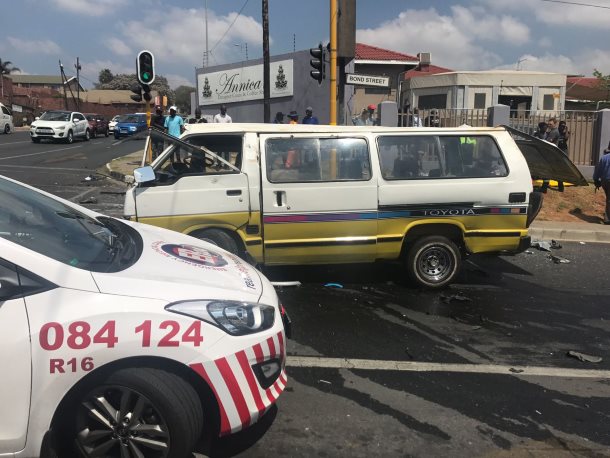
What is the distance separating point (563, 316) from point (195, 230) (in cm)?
404

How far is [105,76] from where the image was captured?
126688 mm

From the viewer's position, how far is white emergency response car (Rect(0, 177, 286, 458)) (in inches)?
99.5

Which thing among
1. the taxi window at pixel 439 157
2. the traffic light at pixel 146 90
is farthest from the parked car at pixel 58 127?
the taxi window at pixel 439 157

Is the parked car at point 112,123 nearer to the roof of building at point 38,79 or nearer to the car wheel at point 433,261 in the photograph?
the car wheel at point 433,261

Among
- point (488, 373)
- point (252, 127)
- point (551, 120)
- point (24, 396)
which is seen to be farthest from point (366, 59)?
point (24, 396)

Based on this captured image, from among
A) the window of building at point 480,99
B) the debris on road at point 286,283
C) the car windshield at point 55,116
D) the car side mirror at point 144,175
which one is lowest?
the debris on road at point 286,283

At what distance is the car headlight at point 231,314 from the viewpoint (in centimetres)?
275

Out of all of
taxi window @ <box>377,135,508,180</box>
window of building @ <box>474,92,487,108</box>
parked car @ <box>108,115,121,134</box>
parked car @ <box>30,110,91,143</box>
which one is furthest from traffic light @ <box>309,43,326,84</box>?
parked car @ <box>108,115,121,134</box>

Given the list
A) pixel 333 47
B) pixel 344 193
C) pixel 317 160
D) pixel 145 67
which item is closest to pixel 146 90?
pixel 145 67

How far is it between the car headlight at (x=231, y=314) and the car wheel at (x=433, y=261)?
141 inches

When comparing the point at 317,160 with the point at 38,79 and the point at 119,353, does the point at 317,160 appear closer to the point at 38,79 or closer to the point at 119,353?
the point at 119,353

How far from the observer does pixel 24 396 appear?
2.52 metres

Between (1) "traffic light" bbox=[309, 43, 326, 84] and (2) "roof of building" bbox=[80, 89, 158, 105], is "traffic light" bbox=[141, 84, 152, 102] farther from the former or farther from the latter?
(2) "roof of building" bbox=[80, 89, 158, 105]

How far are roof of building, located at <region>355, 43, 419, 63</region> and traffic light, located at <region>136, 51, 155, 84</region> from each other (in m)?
19.2
